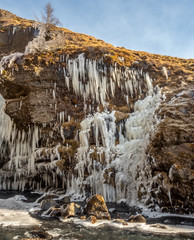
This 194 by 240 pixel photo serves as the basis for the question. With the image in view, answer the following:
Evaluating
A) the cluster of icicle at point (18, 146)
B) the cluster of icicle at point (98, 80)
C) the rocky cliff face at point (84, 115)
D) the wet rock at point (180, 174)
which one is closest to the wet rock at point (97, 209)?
the rocky cliff face at point (84, 115)

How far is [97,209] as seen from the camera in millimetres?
7938

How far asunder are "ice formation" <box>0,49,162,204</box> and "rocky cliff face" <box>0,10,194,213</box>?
51mm

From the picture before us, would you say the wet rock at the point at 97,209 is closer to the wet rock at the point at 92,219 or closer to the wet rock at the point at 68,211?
the wet rock at the point at 92,219

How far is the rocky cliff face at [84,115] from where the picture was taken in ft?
36.7

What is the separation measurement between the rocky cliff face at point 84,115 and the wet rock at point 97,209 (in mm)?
2529

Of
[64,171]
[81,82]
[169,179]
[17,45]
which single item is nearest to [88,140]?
[64,171]

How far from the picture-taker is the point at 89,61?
1469cm

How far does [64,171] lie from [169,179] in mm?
6623

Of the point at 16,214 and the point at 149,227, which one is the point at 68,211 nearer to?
the point at 16,214

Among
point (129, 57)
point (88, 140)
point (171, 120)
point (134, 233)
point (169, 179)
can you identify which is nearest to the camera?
point (134, 233)

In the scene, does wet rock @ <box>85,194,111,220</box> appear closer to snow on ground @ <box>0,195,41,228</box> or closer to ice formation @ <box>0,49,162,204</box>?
snow on ground @ <box>0,195,41,228</box>

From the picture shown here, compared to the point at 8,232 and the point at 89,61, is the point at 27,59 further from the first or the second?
the point at 8,232

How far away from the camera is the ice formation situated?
10.9m

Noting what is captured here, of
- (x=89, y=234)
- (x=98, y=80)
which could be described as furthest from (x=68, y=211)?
(x=98, y=80)
